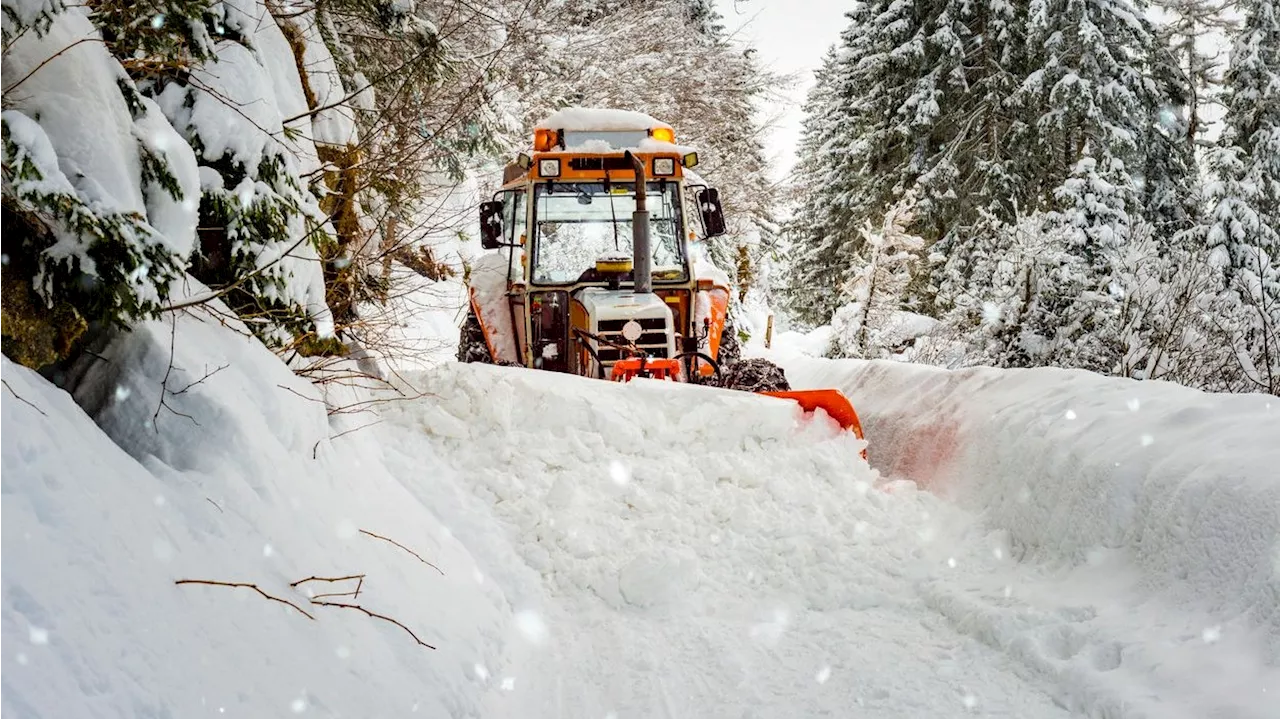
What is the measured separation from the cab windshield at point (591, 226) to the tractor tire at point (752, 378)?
3.52ft

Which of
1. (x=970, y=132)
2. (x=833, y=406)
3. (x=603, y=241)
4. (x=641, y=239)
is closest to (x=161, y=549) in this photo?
(x=833, y=406)

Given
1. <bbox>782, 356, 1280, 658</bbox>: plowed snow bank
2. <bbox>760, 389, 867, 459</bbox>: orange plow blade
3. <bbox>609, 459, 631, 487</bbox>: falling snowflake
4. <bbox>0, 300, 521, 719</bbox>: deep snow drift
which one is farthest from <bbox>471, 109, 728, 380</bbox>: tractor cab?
<bbox>0, 300, 521, 719</bbox>: deep snow drift

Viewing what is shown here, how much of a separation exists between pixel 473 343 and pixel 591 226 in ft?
5.98

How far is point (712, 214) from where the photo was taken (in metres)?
7.45

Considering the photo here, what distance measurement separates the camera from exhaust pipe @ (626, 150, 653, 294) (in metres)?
7.01

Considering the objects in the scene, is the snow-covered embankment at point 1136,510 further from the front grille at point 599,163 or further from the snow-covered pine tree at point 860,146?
the snow-covered pine tree at point 860,146

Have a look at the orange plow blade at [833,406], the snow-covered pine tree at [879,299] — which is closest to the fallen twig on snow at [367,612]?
the orange plow blade at [833,406]

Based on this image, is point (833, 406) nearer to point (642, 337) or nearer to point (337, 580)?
point (642, 337)

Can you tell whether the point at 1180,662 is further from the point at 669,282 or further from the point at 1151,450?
the point at 669,282

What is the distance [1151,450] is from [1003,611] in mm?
1115

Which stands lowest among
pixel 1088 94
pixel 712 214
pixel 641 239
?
pixel 641 239

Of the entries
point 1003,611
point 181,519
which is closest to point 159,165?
point 181,519

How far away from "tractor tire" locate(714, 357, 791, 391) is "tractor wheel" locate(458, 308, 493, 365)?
242 centimetres

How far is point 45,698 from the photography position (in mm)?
1593
